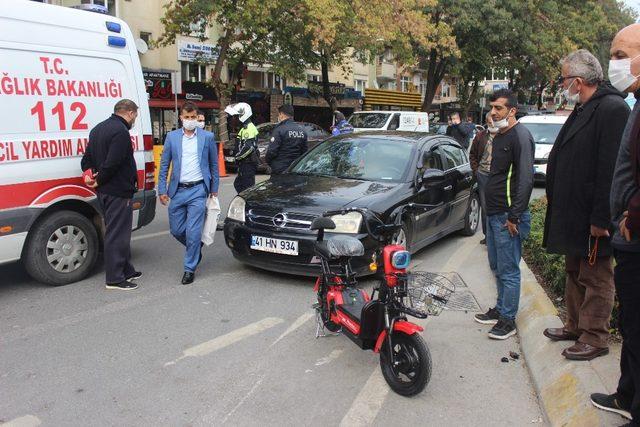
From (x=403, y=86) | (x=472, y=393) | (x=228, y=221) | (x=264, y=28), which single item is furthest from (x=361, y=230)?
(x=403, y=86)

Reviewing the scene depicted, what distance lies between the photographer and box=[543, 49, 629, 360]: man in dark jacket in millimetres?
3531

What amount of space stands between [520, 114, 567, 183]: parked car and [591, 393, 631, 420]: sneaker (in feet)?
37.6

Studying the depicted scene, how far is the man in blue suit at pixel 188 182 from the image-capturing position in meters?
5.94

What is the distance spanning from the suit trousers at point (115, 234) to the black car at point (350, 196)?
3.46 ft

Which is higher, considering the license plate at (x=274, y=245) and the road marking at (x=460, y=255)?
the license plate at (x=274, y=245)

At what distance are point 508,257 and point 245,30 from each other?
56.9 feet

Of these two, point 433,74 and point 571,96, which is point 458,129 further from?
point 433,74

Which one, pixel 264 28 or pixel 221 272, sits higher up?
pixel 264 28

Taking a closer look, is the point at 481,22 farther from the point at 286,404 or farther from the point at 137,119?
the point at 286,404

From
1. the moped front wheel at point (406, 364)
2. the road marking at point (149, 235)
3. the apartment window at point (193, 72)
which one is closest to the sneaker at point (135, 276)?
the road marking at point (149, 235)

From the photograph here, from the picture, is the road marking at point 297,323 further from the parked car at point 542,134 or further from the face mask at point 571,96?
the parked car at point 542,134

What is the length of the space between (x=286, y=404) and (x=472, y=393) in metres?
1.20

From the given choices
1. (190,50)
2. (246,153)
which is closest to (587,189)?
(246,153)

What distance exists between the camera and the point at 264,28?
18906 mm
